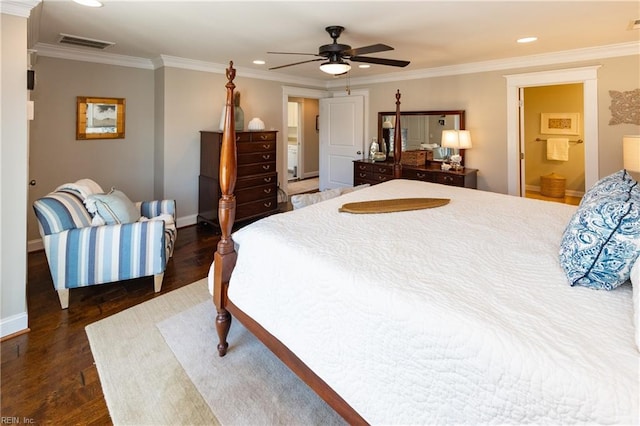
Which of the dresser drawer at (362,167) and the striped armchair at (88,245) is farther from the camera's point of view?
the dresser drawer at (362,167)

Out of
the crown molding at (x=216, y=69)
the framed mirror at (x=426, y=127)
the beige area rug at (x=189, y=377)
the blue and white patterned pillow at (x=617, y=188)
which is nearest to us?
the blue and white patterned pillow at (x=617, y=188)

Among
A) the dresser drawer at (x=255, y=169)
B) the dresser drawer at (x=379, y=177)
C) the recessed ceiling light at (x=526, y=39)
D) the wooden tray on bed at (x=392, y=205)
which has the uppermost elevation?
the recessed ceiling light at (x=526, y=39)

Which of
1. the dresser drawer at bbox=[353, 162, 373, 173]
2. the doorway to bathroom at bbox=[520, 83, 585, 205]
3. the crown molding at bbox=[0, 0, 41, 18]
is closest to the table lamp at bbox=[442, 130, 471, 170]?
the dresser drawer at bbox=[353, 162, 373, 173]

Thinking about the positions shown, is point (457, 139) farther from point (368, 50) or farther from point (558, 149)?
point (558, 149)

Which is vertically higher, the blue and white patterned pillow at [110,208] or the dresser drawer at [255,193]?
the dresser drawer at [255,193]

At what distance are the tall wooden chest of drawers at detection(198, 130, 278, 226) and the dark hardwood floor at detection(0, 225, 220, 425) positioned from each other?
1.38 metres

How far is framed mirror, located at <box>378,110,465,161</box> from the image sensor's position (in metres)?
4.98

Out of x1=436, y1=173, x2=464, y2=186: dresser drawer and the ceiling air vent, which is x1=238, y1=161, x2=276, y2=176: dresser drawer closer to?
the ceiling air vent

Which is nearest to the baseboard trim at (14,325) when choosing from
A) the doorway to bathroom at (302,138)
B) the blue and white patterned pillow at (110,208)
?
the blue and white patterned pillow at (110,208)

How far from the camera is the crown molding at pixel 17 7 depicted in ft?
6.82

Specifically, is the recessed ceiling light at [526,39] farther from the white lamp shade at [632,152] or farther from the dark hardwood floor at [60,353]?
the dark hardwood floor at [60,353]

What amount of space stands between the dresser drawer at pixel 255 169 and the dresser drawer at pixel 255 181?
69 millimetres

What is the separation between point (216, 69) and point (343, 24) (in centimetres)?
257

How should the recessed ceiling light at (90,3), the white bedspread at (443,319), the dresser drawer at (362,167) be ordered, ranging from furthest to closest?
the dresser drawer at (362,167)
the recessed ceiling light at (90,3)
the white bedspread at (443,319)
